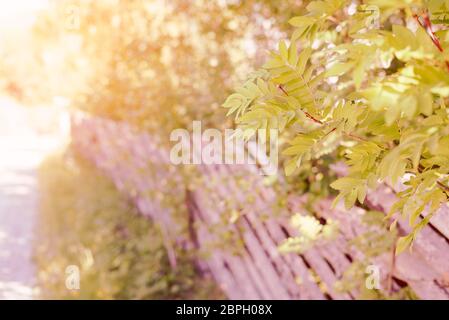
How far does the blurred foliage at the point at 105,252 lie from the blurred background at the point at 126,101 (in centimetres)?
1

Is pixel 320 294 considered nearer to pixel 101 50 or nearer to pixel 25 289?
pixel 25 289

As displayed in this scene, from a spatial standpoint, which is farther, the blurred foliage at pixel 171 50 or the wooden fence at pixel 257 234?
the blurred foliage at pixel 171 50

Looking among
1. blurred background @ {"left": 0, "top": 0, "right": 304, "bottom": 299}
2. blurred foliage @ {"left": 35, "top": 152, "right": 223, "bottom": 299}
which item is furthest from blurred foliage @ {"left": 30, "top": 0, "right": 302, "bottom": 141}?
blurred foliage @ {"left": 35, "top": 152, "right": 223, "bottom": 299}

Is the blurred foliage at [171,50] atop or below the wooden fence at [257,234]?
atop

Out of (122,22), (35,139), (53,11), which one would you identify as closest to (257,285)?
(122,22)

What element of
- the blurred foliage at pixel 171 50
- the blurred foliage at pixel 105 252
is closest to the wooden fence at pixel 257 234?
the blurred foliage at pixel 105 252

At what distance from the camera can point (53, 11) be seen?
7.16 m

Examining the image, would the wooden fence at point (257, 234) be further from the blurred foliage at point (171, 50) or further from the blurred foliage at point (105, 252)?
the blurred foliage at point (171, 50)

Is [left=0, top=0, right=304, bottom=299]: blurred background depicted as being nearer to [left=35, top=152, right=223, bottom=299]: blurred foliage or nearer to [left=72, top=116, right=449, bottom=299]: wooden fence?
[left=35, top=152, right=223, bottom=299]: blurred foliage

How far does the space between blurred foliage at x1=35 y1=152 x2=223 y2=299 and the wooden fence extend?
0.18 m

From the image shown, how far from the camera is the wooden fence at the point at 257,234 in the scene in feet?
7.85

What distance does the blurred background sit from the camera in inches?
160

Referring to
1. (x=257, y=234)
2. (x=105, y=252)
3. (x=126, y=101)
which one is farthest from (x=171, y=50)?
(x=105, y=252)
